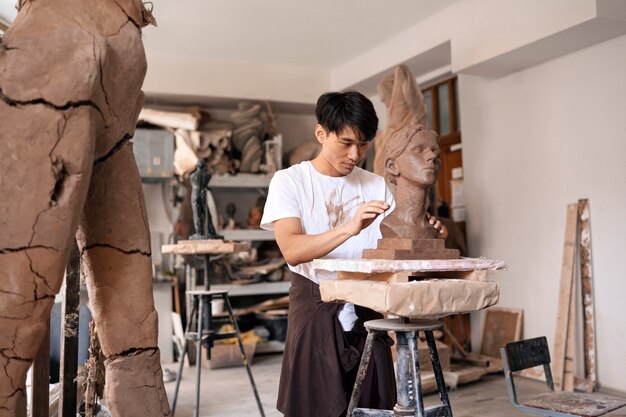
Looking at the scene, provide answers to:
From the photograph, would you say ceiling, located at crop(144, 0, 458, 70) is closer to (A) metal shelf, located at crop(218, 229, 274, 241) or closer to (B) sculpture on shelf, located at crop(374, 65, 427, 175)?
(B) sculpture on shelf, located at crop(374, 65, 427, 175)

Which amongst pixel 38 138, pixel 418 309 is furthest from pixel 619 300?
pixel 38 138

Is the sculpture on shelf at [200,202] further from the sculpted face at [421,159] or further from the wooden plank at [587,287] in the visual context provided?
the wooden plank at [587,287]

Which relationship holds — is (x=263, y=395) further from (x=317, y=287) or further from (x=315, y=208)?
(x=315, y=208)

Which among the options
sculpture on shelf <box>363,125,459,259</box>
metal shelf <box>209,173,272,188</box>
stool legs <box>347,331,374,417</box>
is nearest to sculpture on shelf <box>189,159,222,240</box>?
metal shelf <box>209,173,272,188</box>

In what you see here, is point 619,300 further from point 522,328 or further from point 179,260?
point 179,260

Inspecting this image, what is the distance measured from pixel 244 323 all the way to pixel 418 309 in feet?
16.7

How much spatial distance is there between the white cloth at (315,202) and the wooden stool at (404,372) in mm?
225

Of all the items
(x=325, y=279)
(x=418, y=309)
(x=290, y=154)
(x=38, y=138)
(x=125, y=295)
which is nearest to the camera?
(x=38, y=138)

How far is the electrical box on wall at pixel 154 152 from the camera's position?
6258 mm

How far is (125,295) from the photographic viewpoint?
1484mm

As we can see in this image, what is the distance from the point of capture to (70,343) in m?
2.03

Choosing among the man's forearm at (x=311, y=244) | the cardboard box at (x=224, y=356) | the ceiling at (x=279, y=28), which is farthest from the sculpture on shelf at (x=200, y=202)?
the man's forearm at (x=311, y=244)

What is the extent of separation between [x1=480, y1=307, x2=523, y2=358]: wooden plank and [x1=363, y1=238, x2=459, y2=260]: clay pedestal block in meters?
3.45

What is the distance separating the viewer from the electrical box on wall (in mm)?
6258
